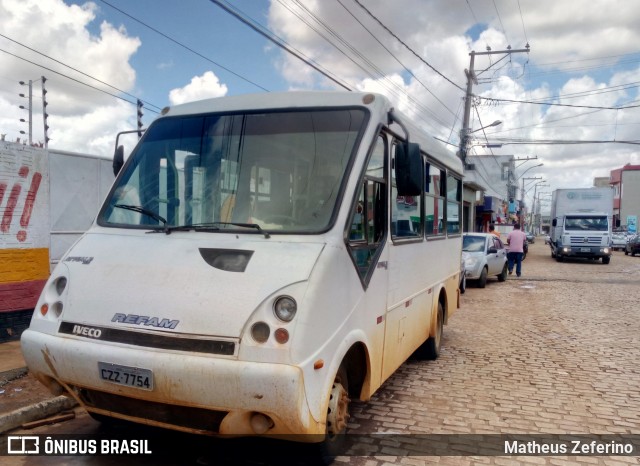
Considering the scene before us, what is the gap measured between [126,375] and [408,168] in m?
2.52

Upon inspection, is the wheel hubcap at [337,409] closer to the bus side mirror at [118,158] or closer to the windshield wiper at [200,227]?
the windshield wiper at [200,227]

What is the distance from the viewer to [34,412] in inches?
187

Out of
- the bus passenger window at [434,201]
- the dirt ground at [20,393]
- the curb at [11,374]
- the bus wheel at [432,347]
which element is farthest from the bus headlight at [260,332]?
the bus wheel at [432,347]

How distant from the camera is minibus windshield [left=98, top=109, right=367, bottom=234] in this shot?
3.97 metres

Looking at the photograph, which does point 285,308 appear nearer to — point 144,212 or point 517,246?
point 144,212

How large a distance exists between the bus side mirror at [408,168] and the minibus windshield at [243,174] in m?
0.41

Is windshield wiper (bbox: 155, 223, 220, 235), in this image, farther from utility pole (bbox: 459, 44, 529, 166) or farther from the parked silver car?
utility pole (bbox: 459, 44, 529, 166)

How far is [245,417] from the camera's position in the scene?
320 centimetres

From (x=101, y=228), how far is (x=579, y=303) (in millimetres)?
11697

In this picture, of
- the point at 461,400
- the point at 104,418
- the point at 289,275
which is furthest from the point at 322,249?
the point at 461,400

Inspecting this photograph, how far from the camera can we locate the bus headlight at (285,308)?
3189 millimetres

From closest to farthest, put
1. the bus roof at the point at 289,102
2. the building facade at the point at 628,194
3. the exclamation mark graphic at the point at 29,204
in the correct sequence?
the bus roof at the point at 289,102
the exclamation mark graphic at the point at 29,204
the building facade at the point at 628,194

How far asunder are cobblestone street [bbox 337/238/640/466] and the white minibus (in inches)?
28.9

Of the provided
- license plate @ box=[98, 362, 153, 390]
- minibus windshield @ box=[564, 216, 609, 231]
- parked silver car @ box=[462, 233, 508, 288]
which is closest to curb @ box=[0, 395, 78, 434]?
license plate @ box=[98, 362, 153, 390]
